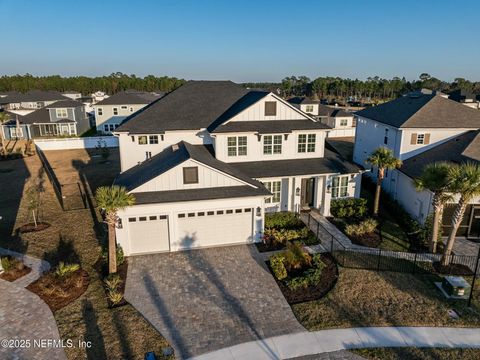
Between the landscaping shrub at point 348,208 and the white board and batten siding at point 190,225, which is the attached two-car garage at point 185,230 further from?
the landscaping shrub at point 348,208

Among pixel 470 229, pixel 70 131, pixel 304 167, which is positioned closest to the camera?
pixel 470 229

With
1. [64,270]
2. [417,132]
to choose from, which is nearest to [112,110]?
[64,270]

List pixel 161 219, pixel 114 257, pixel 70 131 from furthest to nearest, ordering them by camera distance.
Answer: pixel 70 131
pixel 161 219
pixel 114 257

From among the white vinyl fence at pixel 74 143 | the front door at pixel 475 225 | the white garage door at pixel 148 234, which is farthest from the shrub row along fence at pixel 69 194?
the front door at pixel 475 225

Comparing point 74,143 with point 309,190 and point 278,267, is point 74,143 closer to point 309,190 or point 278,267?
point 309,190

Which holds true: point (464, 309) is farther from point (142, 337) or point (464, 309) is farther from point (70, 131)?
point (70, 131)

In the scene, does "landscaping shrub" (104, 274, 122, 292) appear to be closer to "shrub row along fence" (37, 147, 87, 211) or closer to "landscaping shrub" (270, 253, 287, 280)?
"landscaping shrub" (270, 253, 287, 280)

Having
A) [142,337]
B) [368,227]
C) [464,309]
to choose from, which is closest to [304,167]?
[368,227]
